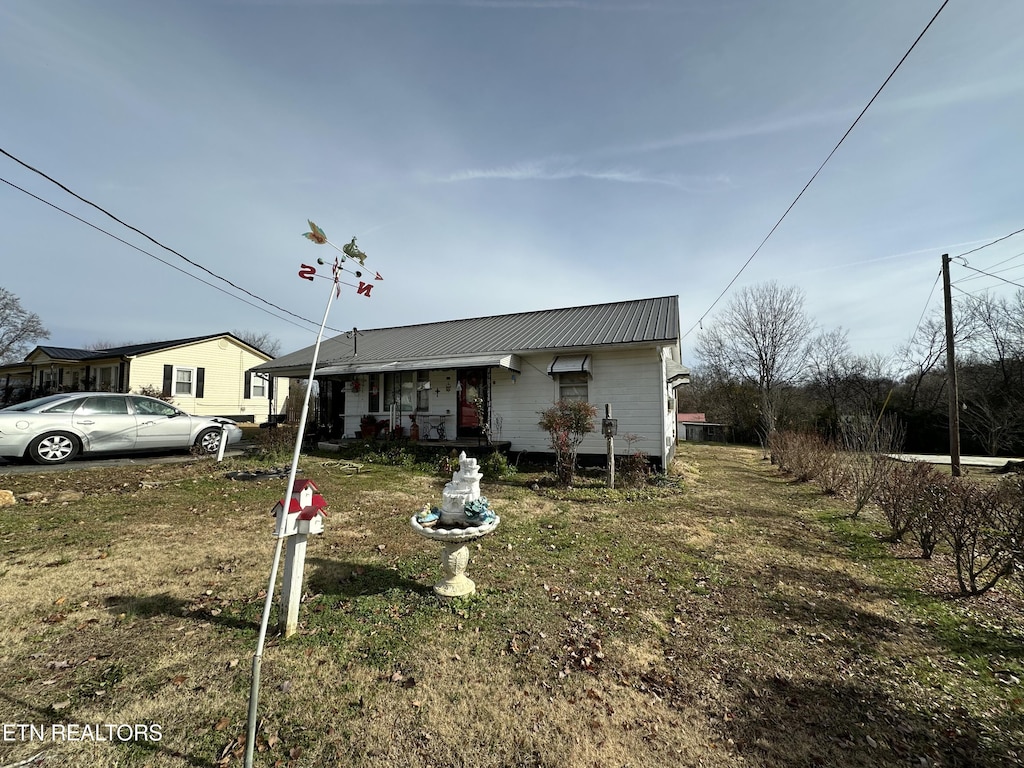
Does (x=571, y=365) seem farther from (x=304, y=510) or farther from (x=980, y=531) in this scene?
(x=304, y=510)

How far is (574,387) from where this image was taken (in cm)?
1108

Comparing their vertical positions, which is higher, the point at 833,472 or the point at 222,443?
the point at 222,443

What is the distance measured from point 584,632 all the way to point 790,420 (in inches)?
1084

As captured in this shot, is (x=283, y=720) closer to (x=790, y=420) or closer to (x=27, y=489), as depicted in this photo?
(x=27, y=489)

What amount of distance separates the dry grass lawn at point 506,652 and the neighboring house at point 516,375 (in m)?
5.02

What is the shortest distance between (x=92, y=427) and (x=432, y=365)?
7.47m

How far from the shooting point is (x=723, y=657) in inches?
122

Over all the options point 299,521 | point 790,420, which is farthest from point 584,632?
point 790,420

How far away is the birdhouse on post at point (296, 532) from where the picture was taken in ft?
9.52

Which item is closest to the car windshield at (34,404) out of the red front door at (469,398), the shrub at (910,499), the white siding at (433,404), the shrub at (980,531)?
the white siding at (433,404)

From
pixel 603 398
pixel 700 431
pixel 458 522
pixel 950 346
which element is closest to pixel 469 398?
pixel 603 398

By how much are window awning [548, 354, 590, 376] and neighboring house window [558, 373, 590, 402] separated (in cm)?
18

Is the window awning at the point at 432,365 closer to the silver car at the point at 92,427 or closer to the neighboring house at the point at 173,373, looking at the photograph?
the silver car at the point at 92,427

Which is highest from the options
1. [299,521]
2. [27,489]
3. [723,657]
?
[299,521]
